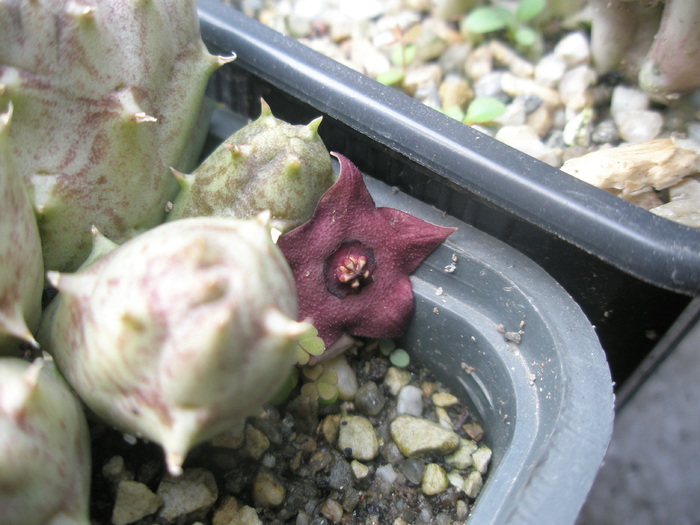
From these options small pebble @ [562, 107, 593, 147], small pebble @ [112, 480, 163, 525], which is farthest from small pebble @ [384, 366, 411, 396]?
small pebble @ [562, 107, 593, 147]

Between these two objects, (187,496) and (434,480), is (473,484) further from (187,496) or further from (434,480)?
(187,496)

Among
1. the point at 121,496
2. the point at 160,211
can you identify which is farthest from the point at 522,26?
the point at 121,496

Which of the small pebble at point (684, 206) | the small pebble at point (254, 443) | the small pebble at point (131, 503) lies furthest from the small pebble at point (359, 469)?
the small pebble at point (684, 206)

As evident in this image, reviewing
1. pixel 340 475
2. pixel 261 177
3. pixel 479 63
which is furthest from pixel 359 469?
pixel 479 63

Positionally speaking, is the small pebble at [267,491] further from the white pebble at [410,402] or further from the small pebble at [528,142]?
the small pebble at [528,142]

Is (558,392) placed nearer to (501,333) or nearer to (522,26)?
(501,333)

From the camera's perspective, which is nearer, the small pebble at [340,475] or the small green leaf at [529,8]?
the small pebble at [340,475]
